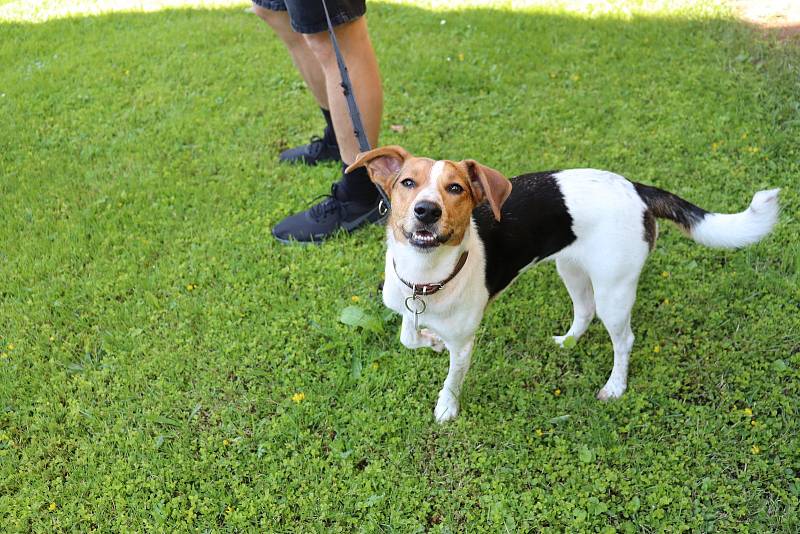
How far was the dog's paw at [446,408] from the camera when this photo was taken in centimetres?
327

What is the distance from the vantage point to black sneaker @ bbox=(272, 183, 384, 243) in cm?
434

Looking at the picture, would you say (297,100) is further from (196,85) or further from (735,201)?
(735,201)

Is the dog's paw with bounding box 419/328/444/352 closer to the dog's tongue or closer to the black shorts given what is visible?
the dog's tongue

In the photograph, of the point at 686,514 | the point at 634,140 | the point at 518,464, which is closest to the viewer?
the point at 686,514

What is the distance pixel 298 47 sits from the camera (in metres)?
4.32

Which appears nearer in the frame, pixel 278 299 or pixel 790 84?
pixel 278 299

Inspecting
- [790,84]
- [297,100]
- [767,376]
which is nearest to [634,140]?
[790,84]

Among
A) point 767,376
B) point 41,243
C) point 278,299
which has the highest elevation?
point 41,243

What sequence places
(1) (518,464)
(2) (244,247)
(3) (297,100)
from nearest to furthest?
1. (1) (518,464)
2. (2) (244,247)
3. (3) (297,100)

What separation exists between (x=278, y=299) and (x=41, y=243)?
184cm

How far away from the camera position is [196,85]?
612 centimetres

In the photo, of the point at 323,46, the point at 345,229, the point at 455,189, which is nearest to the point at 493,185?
the point at 455,189

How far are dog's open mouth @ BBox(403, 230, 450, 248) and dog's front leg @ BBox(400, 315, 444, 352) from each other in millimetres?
568

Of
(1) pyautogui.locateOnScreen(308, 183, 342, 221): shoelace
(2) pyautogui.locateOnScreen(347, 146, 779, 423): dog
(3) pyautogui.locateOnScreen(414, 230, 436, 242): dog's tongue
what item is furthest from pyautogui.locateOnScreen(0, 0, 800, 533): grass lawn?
(3) pyautogui.locateOnScreen(414, 230, 436, 242): dog's tongue
